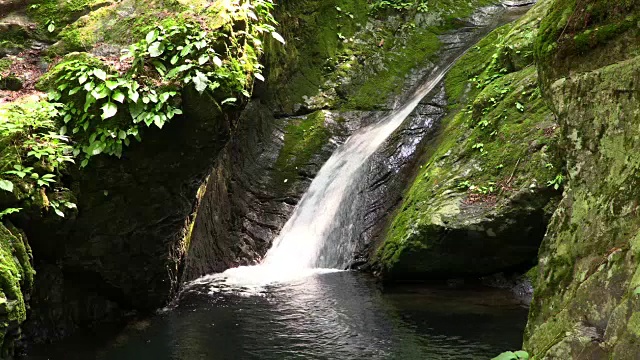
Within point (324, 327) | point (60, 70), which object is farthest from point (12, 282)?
point (324, 327)

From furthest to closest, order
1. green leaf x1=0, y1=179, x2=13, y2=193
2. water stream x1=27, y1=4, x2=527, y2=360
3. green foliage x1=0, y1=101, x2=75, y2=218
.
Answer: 1. water stream x1=27, y1=4, x2=527, y2=360
2. green foliage x1=0, y1=101, x2=75, y2=218
3. green leaf x1=0, y1=179, x2=13, y2=193

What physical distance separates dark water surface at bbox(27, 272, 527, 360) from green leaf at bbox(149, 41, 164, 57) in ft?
10.8

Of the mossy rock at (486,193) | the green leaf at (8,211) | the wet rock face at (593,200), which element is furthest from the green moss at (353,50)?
the wet rock face at (593,200)

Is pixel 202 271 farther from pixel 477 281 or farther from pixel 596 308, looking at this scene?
pixel 596 308

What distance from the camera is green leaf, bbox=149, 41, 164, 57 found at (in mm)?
5699

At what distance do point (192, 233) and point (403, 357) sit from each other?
4604 millimetres

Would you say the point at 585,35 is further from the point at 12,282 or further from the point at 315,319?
the point at 12,282

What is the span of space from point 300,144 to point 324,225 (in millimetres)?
2823

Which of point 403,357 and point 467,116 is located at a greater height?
point 467,116

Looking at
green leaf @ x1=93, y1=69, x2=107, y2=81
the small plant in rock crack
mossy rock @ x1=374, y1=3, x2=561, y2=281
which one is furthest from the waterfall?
green leaf @ x1=93, y1=69, x2=107, y2=81

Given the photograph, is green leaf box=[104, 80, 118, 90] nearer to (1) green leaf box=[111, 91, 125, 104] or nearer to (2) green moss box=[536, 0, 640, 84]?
(1) green leaf box=[111, 91, 125, 104]

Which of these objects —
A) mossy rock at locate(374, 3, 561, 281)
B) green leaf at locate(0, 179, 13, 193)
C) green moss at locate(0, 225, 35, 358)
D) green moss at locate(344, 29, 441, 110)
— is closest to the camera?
green moss at locate(0, 225, 35, 358)

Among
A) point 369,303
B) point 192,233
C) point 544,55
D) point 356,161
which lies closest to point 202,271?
point 192,233

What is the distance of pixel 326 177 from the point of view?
39.2ft
